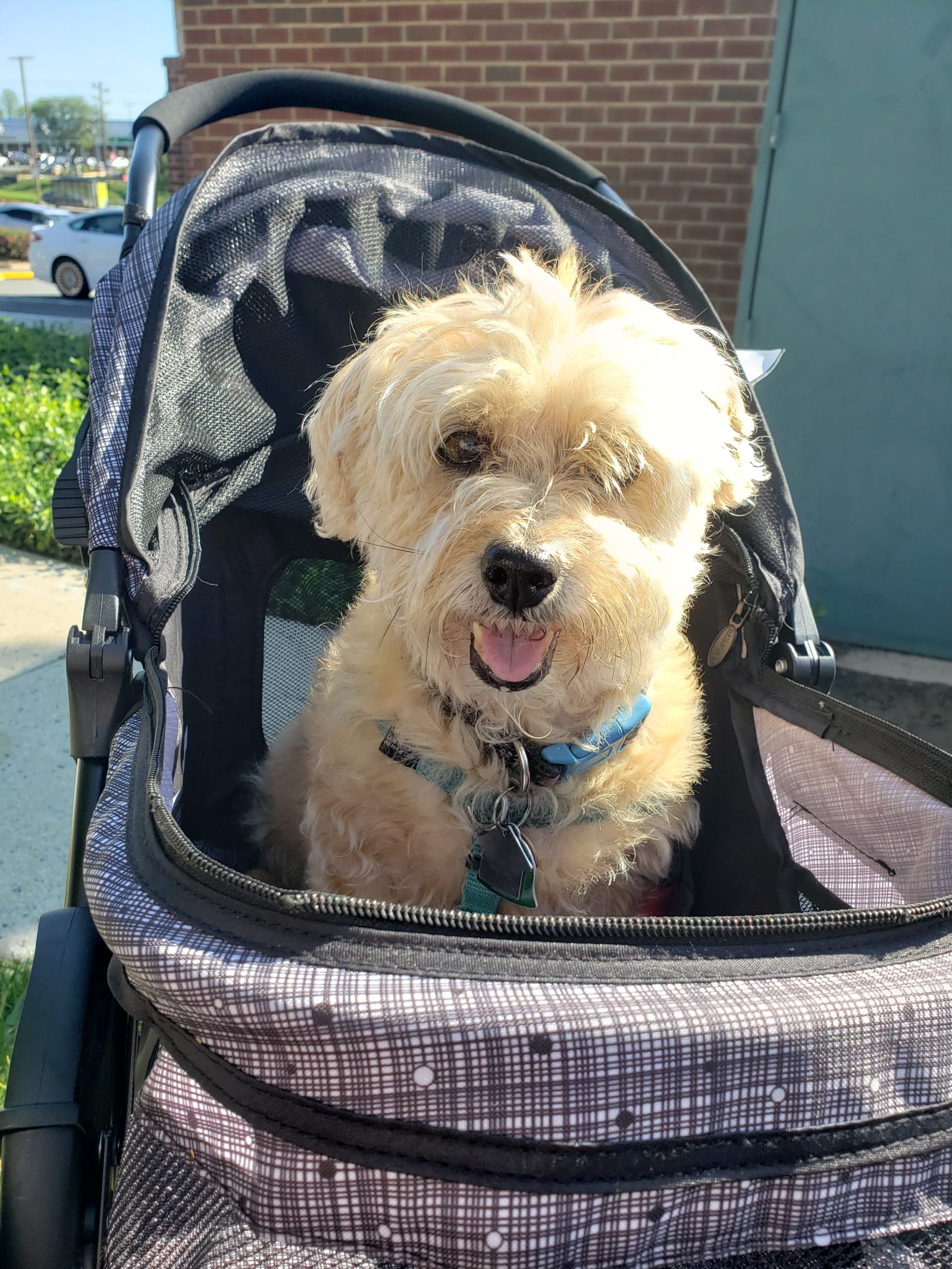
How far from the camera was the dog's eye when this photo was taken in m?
1.89

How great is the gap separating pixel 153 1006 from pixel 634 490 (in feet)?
4.39

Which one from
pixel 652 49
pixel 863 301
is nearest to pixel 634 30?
pixel 652 49

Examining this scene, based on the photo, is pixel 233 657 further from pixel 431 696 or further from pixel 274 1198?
pixel 274 1198

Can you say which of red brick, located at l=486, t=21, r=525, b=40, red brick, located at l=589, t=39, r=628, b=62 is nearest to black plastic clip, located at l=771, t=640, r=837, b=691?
red brick, located at l=589, t=39, r=628, b=62

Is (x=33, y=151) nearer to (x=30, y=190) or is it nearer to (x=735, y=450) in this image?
(x=30, y=190)

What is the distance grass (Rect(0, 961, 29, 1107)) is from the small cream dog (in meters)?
1.04

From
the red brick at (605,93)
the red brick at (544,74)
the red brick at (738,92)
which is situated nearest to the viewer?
the red brick at (738,92)

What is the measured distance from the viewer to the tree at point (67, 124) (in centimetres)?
9469

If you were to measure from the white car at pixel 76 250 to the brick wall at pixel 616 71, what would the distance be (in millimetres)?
18087

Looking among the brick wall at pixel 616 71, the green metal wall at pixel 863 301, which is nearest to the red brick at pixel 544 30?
the brick wall at pixel 616 71

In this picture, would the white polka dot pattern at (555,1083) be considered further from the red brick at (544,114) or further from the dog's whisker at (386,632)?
the red brick at (544,114)

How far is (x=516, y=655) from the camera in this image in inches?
69.4

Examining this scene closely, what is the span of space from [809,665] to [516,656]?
663 millimetres

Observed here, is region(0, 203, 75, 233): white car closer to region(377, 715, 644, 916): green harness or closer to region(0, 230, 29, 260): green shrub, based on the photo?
region(0, 230, 29, 260): green shrub
